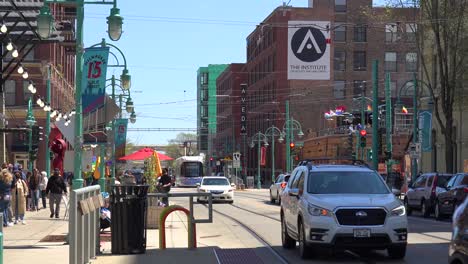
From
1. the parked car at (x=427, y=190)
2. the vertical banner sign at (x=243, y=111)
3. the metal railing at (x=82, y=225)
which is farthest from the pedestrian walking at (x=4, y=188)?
the vertical banner sign at (x=243, y=111)

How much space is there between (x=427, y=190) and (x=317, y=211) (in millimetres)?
17104

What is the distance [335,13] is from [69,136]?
6965 centimetres

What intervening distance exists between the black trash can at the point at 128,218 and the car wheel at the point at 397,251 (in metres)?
4.76

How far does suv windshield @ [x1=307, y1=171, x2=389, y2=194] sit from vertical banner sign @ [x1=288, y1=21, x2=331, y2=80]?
65.4 metres

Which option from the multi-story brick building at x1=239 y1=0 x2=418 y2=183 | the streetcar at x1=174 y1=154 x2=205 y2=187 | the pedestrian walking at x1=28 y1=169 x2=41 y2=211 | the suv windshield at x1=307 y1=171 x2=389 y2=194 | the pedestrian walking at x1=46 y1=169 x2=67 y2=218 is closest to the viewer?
the suv windshield at x1=307 y1=171 x2=389 y2=194

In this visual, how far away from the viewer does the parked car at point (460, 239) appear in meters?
7.64

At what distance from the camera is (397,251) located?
550 inches

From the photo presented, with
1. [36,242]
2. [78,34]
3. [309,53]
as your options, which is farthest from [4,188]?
[309,53]

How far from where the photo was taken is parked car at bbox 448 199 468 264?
7645 millimetres

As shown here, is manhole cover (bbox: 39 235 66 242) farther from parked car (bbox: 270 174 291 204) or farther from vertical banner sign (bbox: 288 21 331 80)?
vertical banner sign (bbox: 288 21 331 80)

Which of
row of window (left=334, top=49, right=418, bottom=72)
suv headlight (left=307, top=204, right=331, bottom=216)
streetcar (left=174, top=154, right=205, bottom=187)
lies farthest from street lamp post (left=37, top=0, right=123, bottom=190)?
row of window (left=334, top=49, right=418, bottom=72)

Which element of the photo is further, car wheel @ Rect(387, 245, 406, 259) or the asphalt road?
the asphalt road

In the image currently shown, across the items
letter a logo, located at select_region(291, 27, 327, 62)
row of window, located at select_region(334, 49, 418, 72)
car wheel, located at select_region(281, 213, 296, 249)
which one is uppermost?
letter a logo, located at select_region(291, 27, 327, 62)

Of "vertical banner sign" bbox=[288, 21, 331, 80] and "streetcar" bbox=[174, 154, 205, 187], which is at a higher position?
"vertical banner sign" bbox=[288, 21, 331, 80]
